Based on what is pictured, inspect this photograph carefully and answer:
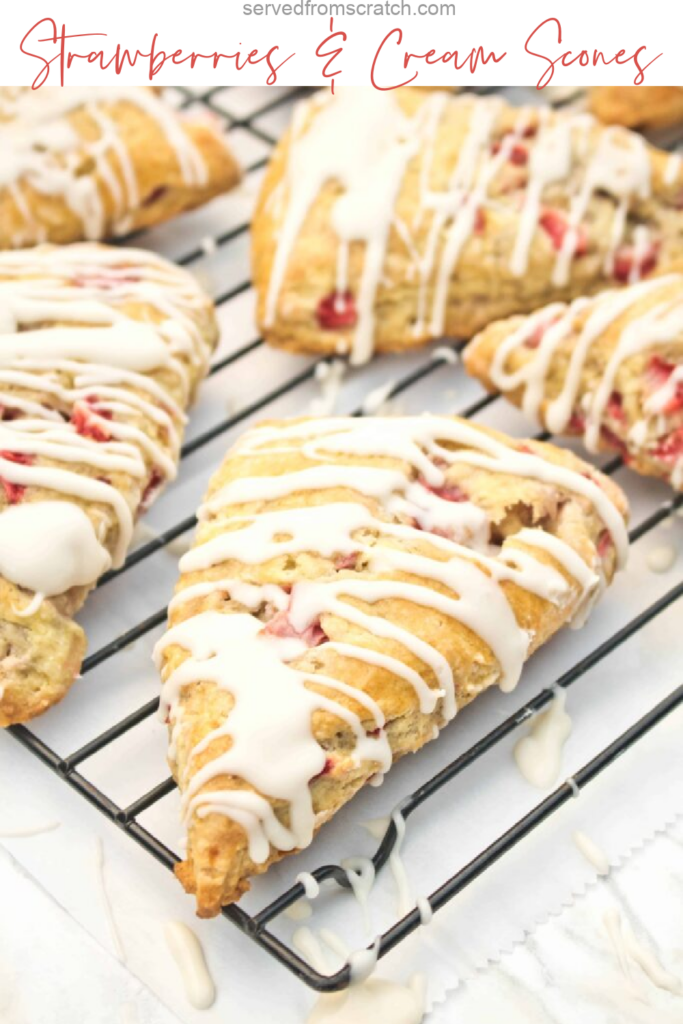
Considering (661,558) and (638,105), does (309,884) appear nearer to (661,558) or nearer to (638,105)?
(661,558)

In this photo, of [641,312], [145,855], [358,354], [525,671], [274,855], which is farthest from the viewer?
[358,354]

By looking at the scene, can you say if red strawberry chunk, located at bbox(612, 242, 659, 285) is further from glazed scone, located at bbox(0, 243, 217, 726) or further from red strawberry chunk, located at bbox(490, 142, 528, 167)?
glazed scone, located at bbox(0, 243, 217, 726)

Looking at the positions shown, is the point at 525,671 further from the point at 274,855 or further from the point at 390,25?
the point at 390,25

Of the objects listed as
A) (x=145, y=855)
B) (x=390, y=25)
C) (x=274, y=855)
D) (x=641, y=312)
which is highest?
(x=390, y=25)

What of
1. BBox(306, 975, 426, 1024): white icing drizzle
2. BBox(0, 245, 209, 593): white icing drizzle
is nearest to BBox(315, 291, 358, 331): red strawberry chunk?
BBox(0, 245, 209, 593): white icing drizzle

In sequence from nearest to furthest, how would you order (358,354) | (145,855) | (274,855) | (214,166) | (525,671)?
(274,855), (145,855), (525,671), (358,354), (214,166)

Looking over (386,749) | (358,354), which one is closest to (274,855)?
(386,749)

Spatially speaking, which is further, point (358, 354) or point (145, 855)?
point (358, 354)

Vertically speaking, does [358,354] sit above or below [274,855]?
above

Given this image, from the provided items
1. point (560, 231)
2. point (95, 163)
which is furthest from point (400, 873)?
point (95, 163)
